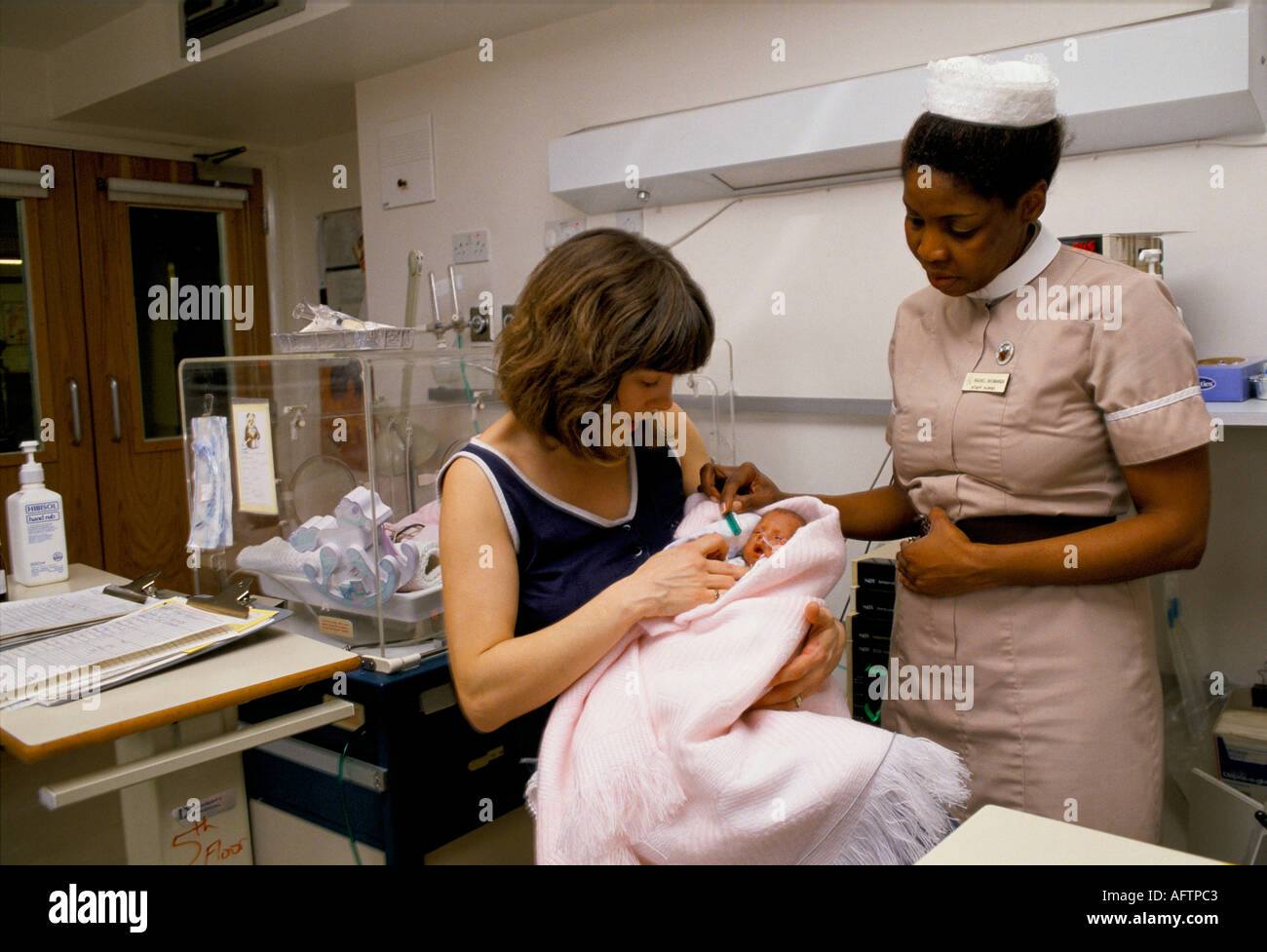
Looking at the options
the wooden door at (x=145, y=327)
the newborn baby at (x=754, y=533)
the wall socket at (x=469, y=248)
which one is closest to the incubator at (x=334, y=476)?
the newborn baby at (x=754, y=533)

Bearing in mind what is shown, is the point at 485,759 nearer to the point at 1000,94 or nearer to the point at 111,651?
the point at 111,651

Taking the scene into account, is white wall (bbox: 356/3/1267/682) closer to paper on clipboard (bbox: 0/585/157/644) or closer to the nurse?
the nurse

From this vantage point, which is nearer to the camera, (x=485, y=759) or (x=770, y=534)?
(x=770, y=534)

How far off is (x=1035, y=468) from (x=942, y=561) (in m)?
0.17

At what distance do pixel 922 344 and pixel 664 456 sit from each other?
0.42 metres

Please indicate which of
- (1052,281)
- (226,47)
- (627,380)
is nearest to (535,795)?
(627,380)

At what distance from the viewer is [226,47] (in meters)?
3.03

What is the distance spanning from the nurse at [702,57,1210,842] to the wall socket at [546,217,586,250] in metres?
1.71

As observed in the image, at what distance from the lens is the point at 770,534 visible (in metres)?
1.28

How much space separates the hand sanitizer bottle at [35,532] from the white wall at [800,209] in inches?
61.0

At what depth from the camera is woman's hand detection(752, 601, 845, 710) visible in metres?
1.14

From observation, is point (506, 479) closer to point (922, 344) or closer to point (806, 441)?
point (922, 344)

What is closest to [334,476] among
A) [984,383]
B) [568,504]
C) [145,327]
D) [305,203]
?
[568,504]
